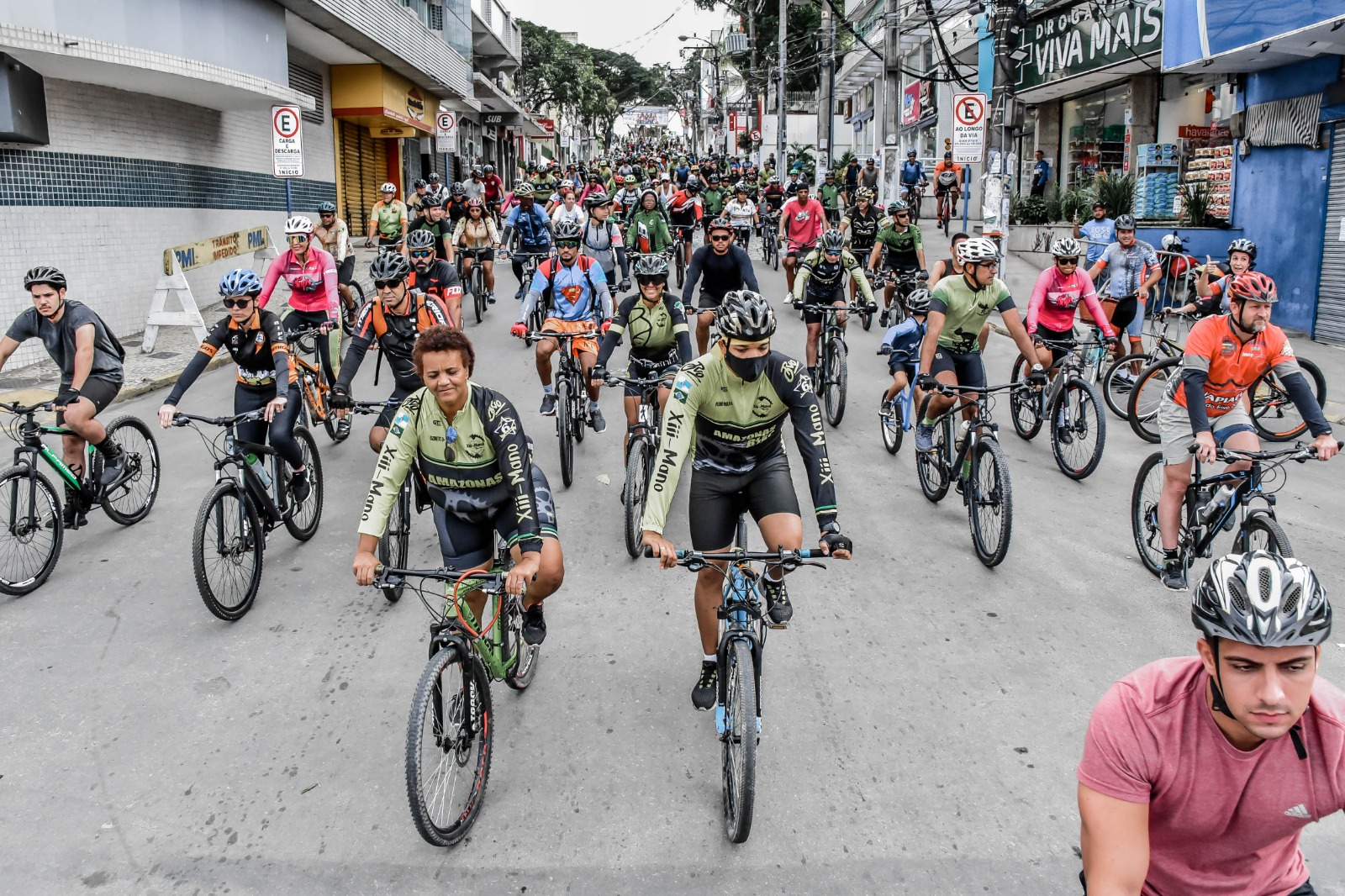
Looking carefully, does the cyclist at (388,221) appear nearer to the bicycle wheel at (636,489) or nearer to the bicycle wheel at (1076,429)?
the bicycle wheel at (636,489)

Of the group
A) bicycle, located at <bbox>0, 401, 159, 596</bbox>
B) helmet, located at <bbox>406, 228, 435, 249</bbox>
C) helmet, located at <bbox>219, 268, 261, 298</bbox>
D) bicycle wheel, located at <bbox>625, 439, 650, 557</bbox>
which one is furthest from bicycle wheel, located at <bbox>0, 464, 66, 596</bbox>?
helmet, located at <bbox>406, 228, 435, 249</bbox>

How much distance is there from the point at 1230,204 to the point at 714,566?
57.0ft

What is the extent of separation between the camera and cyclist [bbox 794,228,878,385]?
39.8 feet

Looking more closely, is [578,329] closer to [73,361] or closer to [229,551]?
[73,361]

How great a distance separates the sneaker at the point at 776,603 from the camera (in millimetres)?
4695

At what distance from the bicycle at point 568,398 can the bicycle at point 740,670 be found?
15.3 feet

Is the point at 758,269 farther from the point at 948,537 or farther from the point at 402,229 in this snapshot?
the point at 948,537

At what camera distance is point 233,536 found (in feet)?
21.8

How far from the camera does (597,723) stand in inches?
209

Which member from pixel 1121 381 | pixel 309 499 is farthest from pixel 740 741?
pixel 1121 381

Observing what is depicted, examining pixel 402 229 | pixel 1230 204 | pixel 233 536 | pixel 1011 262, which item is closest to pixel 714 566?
pixel 233 536

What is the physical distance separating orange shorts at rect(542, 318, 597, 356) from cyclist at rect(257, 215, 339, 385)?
8.60ft

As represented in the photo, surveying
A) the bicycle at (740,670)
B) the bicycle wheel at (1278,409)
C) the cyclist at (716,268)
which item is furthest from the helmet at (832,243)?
the bicycle at (740,670)

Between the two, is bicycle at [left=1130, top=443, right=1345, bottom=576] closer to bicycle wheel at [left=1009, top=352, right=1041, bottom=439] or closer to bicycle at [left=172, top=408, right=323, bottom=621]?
bicycle wheel at [left=1009, top=352, right=1041, bottom=439]
